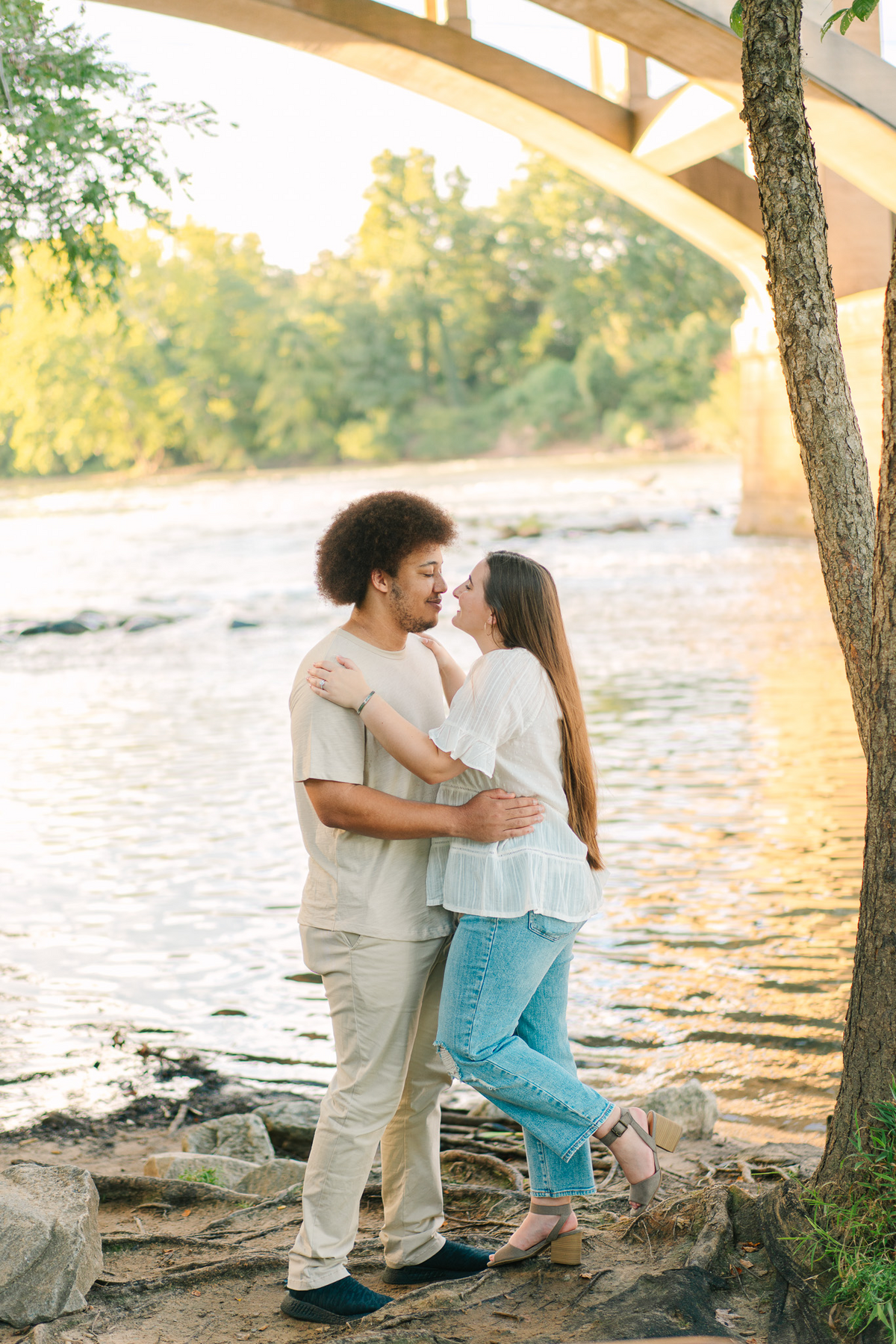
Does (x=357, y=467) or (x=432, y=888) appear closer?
(x=432, y=888)

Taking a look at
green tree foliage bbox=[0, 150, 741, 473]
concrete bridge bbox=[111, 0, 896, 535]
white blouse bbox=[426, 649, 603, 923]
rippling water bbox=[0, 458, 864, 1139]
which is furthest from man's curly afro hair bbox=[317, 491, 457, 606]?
green tree foliage bbox=[0, 150, 741, 473]

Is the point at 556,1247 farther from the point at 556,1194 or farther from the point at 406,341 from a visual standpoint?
the point at 406,341

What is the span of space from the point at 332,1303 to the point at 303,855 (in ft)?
17.2

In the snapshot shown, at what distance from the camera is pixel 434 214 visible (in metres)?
89.9

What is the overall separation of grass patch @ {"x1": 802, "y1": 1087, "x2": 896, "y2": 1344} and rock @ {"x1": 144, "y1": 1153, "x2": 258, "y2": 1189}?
1998 millimetres

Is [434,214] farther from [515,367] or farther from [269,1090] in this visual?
[269,1090]

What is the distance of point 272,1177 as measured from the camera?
4086 mm

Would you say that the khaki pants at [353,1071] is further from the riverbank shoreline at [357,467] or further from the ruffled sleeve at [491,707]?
the riverbank shoreline at [357,467]

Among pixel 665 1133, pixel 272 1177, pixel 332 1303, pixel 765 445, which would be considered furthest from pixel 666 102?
pixel 332 1303

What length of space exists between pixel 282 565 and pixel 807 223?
28.0 meters

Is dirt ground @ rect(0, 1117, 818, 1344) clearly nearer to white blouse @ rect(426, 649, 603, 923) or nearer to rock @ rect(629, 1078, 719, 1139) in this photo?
rock @ rect(629, 1078, 719, 1139)

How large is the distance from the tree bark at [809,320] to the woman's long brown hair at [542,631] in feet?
2.18

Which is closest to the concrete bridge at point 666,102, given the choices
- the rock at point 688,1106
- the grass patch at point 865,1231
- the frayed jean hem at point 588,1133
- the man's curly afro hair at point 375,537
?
the rock at point 688,1106

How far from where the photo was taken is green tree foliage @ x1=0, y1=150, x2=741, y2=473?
75188mm
